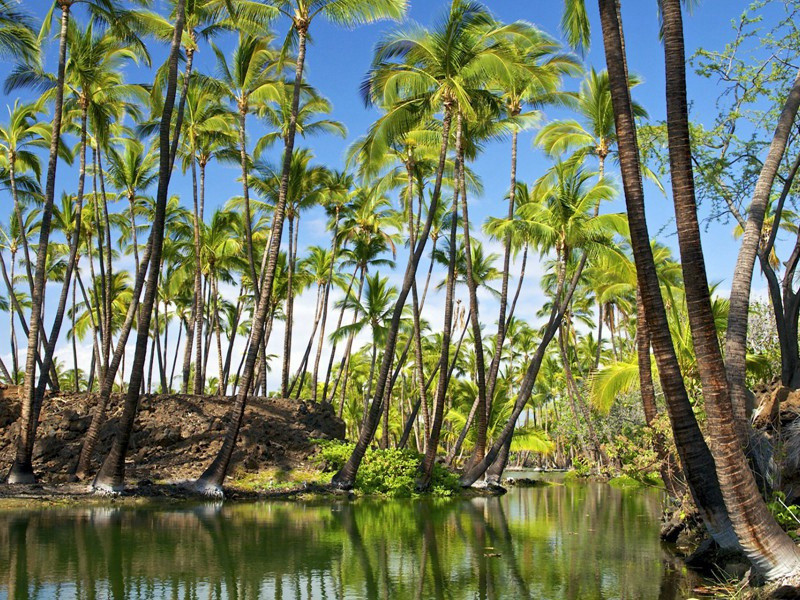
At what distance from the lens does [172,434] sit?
2142 centimetres

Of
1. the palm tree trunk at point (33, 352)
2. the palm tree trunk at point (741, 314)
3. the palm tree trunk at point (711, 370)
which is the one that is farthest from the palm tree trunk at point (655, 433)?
the palm tree trunk at point (33, 352)

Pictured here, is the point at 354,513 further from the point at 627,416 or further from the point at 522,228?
the point at 627,416

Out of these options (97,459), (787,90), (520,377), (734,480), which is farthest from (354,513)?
(520,377)

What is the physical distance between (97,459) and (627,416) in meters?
20.1

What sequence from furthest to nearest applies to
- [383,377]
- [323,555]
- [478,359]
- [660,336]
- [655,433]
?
[478,359] < [383,377] < [655,433] < [323,555] < [660,336]

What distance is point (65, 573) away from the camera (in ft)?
26.8

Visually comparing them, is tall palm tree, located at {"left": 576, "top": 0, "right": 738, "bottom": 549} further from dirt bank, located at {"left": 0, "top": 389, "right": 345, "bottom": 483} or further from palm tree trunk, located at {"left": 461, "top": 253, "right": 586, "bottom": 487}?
dirt bank, located at {"left": 0, "top": 389, "right": 345, "bottom": 483}

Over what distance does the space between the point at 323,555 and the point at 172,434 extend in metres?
12.8

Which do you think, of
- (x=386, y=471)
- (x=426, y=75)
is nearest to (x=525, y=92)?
(x=426, y=75)

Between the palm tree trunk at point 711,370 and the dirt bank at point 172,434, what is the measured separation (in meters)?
15.8

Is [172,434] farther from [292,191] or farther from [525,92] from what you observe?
[525,92]

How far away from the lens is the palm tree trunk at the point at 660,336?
27.1ft

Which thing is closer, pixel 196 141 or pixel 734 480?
pixel 734 480

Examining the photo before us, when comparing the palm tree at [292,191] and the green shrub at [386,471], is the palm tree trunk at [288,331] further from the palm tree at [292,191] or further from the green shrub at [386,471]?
the green shrub at [386,471]
